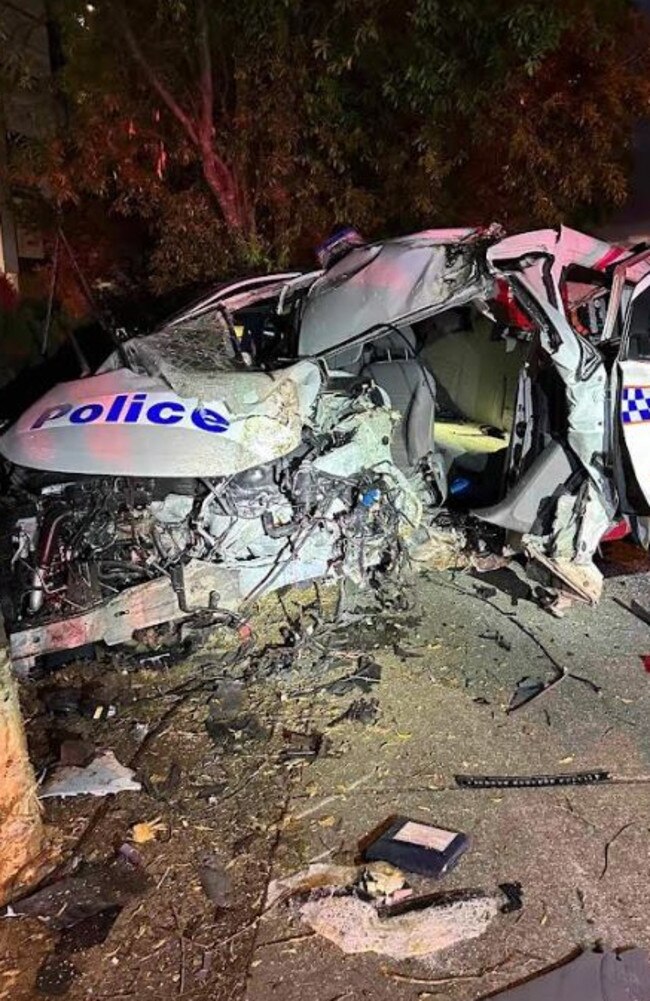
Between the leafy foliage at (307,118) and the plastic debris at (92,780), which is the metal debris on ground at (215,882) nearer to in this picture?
the plastic debris at (92,780)

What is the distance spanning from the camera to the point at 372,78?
33.1 feet

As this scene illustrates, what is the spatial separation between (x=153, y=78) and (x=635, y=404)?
879 centimetres

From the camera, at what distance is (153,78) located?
10.2 m

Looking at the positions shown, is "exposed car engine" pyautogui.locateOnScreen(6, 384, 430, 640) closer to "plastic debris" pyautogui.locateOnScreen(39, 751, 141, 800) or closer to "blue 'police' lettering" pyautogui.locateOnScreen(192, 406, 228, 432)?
"blue 'police' lettering" pyautogui.locateOnScreen(192, 406, 228, 432)

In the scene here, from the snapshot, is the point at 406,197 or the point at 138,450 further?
the point at 406,197

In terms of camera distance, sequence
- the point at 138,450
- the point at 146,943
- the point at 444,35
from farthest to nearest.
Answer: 1. the point at 444,35
2. the point at 138,450
3. the point at 146,943

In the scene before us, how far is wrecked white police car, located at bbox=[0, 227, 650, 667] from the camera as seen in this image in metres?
3.87

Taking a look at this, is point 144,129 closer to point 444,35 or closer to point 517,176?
point 444,35

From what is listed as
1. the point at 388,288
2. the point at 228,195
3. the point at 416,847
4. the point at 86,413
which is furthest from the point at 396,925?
the point at 228,195

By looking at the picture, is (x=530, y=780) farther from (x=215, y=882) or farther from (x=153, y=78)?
(x=153, y=78)

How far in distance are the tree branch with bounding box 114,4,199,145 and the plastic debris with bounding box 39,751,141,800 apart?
9352 mm

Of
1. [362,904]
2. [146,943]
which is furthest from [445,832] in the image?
[146,943]

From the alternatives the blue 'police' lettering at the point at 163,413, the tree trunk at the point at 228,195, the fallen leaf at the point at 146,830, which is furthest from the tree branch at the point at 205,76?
the fallen leaf at the point at 146,830

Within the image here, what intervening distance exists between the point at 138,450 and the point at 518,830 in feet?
7.80
